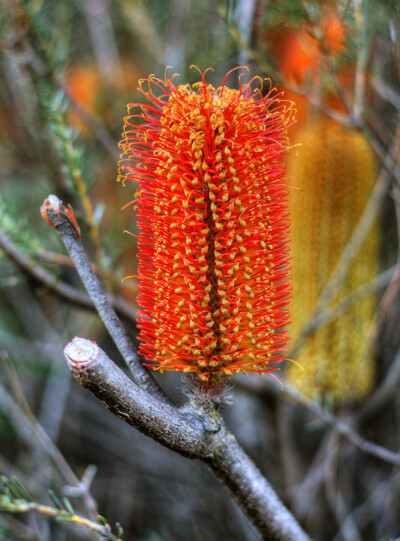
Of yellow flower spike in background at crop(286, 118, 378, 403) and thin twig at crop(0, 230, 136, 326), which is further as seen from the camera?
yellow flower spike in background at crop(286, 118, 378, 403)

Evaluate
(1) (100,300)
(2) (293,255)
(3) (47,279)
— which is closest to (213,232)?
(1) (100,300)

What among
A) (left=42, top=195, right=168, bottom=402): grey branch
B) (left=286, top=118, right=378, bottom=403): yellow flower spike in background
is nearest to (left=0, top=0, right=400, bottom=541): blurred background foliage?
(left=286, top=118, right=378, bottom=403): yellow flower spike in background

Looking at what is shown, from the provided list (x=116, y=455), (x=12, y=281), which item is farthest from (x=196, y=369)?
(x=116, y=455)

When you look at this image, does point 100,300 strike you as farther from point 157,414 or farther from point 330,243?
point 330,243

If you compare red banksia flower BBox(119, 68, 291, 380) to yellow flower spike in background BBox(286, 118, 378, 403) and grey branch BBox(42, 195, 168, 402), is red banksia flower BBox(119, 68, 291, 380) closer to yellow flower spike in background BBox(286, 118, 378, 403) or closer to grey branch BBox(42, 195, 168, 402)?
grey branch BBox(42, 195, 168, 402)

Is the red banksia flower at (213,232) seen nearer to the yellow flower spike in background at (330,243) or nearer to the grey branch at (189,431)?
the grey branch at (189,431)

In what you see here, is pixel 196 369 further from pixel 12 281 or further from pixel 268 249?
pixel 12 281
